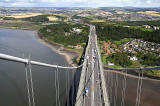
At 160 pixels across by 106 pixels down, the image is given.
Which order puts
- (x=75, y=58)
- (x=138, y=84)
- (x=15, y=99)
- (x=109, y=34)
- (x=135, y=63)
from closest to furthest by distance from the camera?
(x=15, y=99), (x=138, y=84), (x=135, y=63), (x=75, y=58), (x=109, y=34)

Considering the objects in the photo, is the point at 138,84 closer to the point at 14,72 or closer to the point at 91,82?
the point at 91,82

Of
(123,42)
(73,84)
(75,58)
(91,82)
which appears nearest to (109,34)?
(123,42)

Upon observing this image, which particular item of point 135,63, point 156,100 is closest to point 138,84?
point 156,100

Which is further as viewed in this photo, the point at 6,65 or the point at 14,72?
the point at 6,65

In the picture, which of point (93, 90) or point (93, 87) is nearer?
point (93, 90)

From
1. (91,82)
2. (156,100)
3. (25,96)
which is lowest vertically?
(156,100)

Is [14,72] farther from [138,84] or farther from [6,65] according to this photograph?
[138,84]

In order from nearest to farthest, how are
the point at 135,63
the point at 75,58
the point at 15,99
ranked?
the point at 15,99 < the point at 135,63 < the point at 75,58

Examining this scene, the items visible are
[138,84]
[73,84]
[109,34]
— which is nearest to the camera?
[73,84]

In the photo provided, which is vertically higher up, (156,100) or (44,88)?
(44,88)

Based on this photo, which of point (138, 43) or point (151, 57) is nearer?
point (151, 57)
